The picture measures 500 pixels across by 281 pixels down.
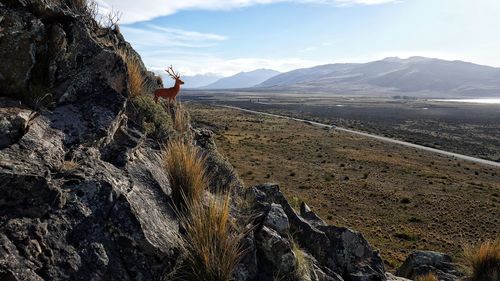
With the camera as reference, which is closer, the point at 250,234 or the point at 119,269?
the point at 119,269

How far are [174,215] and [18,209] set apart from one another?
235 centimetres

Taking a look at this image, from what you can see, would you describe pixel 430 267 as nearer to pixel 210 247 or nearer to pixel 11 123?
pixel 210 247

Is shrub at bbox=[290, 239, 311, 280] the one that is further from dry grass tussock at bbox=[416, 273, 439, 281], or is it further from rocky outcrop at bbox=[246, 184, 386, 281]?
dry grass tussock at bbox=[416, 273, 439, 281]

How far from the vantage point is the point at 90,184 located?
4.90 meters

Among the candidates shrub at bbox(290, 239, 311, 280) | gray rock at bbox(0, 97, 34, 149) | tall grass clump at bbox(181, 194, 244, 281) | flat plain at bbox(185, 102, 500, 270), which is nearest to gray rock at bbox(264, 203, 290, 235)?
shrub at bbox(290, 239, 311, 280)

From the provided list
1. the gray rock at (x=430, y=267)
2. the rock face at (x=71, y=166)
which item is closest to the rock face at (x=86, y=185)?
the rock face at (x=71, y=166)

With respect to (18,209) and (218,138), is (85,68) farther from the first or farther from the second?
(218,138)

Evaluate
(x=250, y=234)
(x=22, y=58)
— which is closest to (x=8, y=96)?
(x=22, y=58)

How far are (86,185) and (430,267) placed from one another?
41.4 feet

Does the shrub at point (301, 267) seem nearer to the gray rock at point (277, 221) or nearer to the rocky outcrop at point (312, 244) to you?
the rocky outcrop at point (312, 244)

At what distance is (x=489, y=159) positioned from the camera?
66688 mm

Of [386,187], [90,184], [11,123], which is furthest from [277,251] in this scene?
[386,187]

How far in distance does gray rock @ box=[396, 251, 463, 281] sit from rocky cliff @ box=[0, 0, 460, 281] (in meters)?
5.39

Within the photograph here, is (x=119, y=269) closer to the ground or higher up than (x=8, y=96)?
closer to the ground
